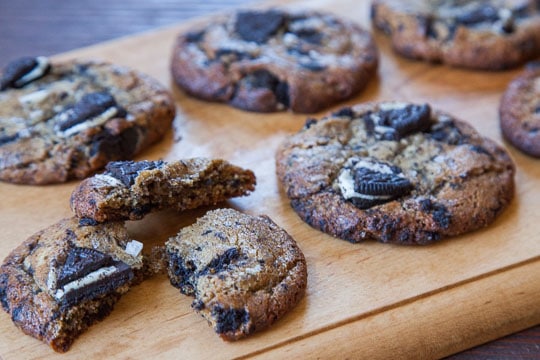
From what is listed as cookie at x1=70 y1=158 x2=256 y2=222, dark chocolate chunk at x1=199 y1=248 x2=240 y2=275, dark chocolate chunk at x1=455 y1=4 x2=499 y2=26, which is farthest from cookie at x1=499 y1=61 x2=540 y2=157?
dark chocolate chunk at x1=199 y1=248 x2=240 y2=275

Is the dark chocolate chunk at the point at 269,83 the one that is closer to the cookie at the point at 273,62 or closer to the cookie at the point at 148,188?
the cookie at the point at 273,62

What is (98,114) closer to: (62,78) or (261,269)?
(62,78)

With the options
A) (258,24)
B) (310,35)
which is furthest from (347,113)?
(258,24)

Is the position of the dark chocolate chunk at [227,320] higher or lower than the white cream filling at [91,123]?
lower

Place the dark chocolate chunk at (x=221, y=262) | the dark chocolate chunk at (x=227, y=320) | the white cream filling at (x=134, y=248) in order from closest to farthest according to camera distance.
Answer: the dark chocolate chunk at (x=227, y=320) < the dark chocolate chunk at (x=221, y=262) < the white cream filling at (x=134, y=248)

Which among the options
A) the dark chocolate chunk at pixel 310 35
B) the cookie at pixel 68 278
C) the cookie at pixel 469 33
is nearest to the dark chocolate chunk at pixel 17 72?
the cookie at pixel 68 278

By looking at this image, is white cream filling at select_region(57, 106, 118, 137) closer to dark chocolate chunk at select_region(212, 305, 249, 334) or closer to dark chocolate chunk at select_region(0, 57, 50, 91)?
dark chocolate chunk at select_region(0, 57, 50, 91)

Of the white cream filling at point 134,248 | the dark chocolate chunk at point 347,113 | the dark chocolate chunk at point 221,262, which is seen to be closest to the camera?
the dark chocolate chunk at point 221,262

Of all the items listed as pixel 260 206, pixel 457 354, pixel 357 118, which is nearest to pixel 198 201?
pixel 260 206
